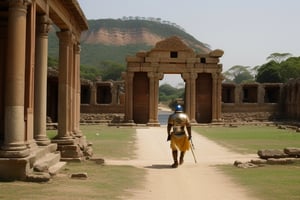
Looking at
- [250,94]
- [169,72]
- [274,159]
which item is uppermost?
[169,72]

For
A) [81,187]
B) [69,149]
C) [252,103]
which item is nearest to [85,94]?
[252,103]

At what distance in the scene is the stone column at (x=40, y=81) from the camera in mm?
14523

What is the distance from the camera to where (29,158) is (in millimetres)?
11602

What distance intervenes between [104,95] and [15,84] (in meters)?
56.5

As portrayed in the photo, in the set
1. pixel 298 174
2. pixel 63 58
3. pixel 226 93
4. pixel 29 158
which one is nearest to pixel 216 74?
pixel 226 93

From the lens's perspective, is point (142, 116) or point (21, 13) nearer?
point (21, 13)

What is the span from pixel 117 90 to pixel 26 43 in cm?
4965

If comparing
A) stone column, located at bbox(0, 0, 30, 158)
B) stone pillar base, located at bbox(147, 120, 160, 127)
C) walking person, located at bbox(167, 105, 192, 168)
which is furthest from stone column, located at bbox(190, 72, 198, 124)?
stone column, located at bbox(0, 0, 30, 158)

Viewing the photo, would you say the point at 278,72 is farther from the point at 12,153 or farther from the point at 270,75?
the point at 12,153

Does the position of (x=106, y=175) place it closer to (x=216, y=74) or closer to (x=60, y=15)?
(x=60, y=15)

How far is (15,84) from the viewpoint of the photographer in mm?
11531

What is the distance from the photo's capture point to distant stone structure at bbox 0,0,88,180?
37.8ft

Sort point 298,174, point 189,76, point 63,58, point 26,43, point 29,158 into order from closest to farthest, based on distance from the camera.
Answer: point 29,158 → point 26,43 → point 298,174 → point 63,58 → point 189,76

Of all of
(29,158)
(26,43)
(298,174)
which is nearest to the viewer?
(29,158)
